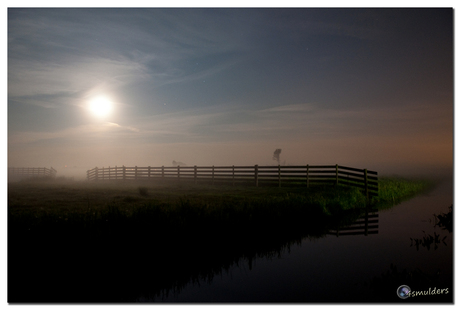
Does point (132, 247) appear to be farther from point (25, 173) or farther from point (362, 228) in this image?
point (25, 173)

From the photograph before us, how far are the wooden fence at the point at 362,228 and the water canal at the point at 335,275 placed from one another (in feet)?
3.68

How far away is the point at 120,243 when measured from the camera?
6.85 meters

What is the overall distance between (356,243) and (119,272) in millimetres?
5989

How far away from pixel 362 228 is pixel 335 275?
16.4 ft

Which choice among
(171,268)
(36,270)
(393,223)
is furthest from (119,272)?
(393,223)

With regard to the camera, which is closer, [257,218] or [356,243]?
[356,243]

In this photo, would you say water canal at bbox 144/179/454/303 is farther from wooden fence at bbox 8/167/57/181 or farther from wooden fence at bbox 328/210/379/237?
wooden fence at bbox 8/167/57/181

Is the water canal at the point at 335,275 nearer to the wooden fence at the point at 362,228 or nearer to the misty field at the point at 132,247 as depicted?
the misty field at the point at 132,247

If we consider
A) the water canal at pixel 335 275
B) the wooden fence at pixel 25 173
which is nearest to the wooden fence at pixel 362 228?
the water canal at pixel 335 275

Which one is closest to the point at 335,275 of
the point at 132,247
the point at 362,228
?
the point at 132,247

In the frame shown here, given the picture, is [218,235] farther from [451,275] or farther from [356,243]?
[451,275]

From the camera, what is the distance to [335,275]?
18.8ft

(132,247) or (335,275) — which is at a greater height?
(132,247)

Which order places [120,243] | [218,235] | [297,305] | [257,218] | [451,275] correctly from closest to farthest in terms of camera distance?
[297,305], [451,275], [120,243], [218,235], [257,218]
